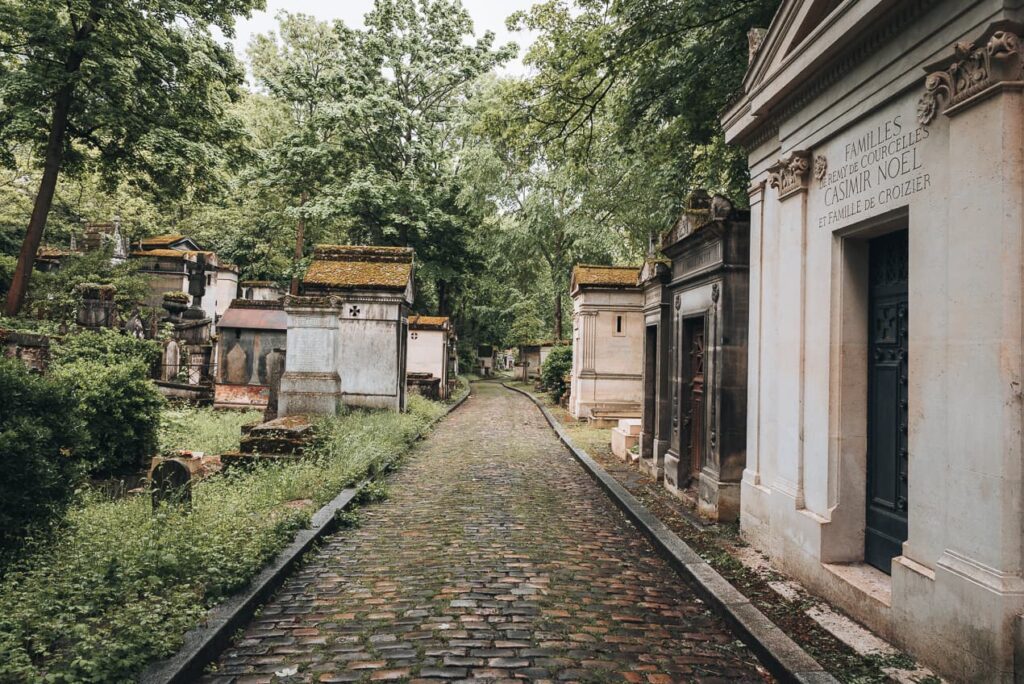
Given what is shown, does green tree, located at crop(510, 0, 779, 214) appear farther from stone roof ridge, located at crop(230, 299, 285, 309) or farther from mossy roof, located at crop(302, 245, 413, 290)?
stone roof ridge, located at crop(230, 299, 285, 309)

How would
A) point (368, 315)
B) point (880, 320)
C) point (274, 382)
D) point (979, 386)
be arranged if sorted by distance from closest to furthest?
point (979, 386) < point (880, 320) < point (274, 382) < point (368, 315)

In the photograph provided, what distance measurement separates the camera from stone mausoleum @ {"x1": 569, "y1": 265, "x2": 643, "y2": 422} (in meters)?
18.0

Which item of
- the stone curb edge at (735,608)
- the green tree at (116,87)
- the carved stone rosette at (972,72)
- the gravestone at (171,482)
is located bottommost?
the stone curb edge at (735,608)

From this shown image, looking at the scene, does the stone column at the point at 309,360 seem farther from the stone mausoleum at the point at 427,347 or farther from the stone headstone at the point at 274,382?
the stone mausoleum at the point at 427,347

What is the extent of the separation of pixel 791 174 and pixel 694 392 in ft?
11.7

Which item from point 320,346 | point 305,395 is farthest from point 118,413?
point 320,346

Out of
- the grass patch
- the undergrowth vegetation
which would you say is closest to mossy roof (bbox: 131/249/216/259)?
the grass patch

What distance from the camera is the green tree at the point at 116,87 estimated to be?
588 inches

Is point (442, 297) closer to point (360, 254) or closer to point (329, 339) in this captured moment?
point (360, 254)

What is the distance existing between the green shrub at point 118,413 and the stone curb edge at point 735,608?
245 inches

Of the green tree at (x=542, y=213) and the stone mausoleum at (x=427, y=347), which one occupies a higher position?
the green tree at (x=542, y=213)

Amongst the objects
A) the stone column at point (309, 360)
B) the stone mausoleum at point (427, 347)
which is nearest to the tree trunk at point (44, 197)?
the stone column at point (309, 360)

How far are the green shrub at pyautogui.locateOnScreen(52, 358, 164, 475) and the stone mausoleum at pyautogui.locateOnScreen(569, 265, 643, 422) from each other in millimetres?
11858

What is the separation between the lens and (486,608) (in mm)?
4570
